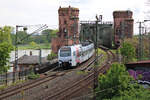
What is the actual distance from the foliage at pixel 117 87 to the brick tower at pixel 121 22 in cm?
4032

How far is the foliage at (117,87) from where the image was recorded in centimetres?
1307

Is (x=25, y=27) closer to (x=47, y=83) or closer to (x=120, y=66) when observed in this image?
(x=47, y=83)

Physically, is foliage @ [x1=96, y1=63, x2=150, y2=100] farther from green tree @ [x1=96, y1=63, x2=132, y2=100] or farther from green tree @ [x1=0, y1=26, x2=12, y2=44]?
green tree @ [x1=0, y1=26, x2=12, y2=44]

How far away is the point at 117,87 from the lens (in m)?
13.4

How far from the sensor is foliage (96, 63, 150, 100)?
42.9 ft

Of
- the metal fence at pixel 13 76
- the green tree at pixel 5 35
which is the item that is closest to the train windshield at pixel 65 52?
the metal fence at pixel 13 76

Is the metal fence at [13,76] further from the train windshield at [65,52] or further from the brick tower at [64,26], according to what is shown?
the brick tower at [64,26]

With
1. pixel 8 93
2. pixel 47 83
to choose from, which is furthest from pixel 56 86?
pixel 8 93

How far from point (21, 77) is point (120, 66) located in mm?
12188

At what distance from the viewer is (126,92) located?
13.1 metres

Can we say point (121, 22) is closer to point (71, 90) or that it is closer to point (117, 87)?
point (71, 90)

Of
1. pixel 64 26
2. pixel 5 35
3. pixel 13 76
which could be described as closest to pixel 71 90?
pixel 13 76

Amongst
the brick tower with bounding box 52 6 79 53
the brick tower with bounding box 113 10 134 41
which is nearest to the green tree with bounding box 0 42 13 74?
the brick tower with bounding box 52 6 79 53

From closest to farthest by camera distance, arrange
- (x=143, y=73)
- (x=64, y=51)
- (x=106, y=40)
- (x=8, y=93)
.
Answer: (x=8, y=93) < (x=143, y=73) < (x=64, y=51) < (x=106, y=40)
